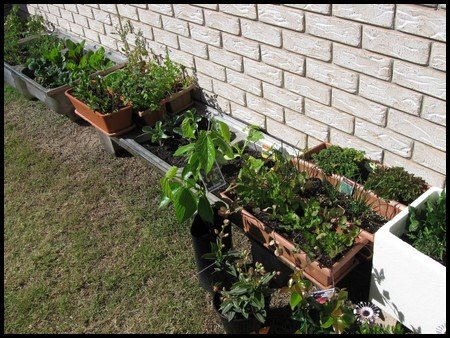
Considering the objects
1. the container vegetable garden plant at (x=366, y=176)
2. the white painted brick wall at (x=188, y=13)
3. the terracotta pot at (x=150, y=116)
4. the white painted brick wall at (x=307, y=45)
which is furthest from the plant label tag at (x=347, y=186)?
the terracotta pot at (x=150, y=116)

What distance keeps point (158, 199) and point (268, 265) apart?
3.72 feet

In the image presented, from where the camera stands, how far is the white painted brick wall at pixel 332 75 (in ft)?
9.20

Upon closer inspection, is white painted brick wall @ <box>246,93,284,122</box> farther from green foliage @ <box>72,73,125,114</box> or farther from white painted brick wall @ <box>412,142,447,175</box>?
green foliage @ <box>72,73,125,114</box>

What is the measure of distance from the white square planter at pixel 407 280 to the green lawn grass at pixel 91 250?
92cm

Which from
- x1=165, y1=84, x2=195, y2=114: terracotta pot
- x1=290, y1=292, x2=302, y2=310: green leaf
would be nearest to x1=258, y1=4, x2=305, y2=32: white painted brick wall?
x1=165, y1=84, x2=195, y2=114: terracotta pot

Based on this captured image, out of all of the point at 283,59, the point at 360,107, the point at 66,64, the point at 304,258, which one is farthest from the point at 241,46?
the point at 66,64

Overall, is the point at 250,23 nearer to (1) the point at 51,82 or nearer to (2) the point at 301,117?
(2) the point at 301,117

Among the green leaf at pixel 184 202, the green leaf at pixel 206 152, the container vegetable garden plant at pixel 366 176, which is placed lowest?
the container vegetable garden plant at pixel 366 176

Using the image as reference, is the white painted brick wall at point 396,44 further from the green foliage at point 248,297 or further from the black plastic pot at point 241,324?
the black plastic pot at point 241,324

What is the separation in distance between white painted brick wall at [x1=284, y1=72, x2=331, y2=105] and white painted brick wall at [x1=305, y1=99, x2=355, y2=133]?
0.05 m

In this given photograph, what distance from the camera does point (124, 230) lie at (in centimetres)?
344

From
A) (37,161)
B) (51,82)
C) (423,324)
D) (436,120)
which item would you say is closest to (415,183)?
(436,120)

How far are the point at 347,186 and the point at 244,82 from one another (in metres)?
1.18

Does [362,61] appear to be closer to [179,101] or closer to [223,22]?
[223,22]
